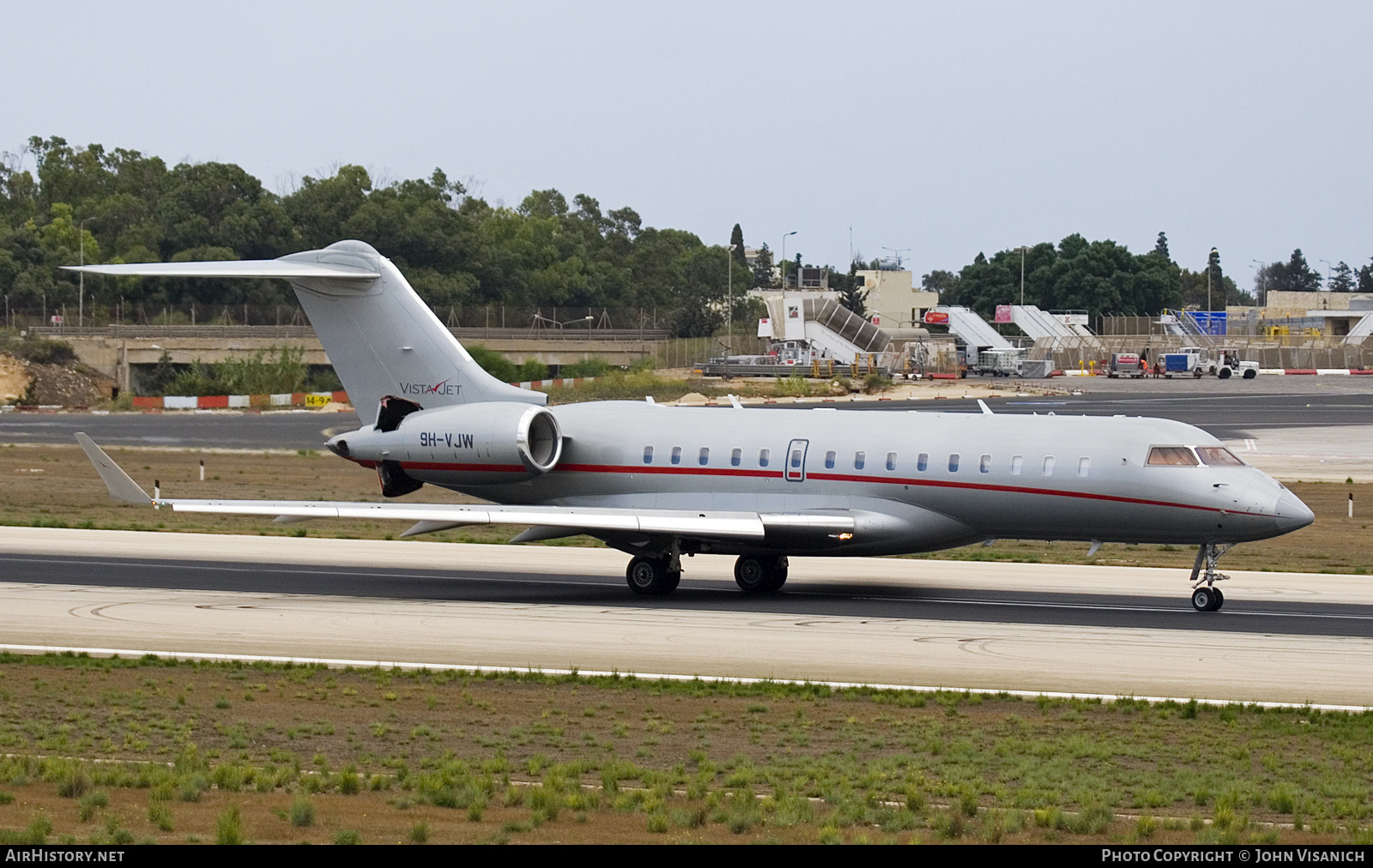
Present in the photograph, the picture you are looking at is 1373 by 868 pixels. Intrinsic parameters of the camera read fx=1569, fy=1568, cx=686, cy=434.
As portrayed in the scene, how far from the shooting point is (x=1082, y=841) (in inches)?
434

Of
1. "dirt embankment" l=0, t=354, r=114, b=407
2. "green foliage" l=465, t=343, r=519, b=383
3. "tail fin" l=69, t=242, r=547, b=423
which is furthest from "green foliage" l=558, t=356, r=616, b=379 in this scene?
"tail fin" l=69, t=242, r=547, b=423

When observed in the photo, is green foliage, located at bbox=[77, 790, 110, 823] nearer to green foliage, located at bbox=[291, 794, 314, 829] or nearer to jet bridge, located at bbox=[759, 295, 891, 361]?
green foliage, located at bbox=[291, 794, 314, 829]

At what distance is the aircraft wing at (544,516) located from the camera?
2455cm

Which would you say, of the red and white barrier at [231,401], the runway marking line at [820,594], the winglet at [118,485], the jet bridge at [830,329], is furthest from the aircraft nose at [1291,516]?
the jet bridge at [830,329]

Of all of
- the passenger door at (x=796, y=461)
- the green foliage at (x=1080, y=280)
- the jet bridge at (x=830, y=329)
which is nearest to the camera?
the passenger door at (x=796, y=461)

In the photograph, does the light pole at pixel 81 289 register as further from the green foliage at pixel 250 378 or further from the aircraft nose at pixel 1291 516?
the aircraft nose at pixel 1291 516

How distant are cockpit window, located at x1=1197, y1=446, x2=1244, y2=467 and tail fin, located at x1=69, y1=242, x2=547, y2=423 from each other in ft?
38.5

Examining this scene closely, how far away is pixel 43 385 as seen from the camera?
91.2 m

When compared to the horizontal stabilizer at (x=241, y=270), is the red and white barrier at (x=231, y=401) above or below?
below

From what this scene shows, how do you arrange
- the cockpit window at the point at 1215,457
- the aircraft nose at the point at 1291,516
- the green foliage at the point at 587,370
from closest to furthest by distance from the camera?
the aircraft nose at the point at 1291,516 → the cockpit window at the point at 1215,457 → the green foliage at the point at 587,370

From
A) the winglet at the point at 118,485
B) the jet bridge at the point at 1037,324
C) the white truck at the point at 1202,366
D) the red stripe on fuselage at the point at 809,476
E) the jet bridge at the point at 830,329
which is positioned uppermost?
the jet bridge at the point at 1037,324

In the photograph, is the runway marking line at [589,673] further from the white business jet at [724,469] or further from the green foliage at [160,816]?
the green foliage at [160,816]

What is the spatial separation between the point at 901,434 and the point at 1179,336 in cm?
12176

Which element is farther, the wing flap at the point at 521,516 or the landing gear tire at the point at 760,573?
the landing gear tire at the point at 760,573
